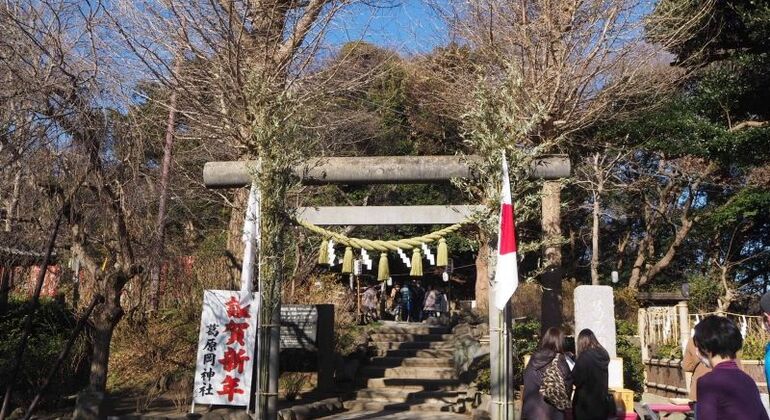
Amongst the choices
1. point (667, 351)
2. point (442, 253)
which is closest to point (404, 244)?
point (442, 253)

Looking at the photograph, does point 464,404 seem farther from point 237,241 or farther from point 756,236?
point 756,236

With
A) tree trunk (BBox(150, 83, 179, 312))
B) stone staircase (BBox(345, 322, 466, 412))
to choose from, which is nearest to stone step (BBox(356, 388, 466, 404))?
stone staircase (BBox(345, 322, 466, 412))

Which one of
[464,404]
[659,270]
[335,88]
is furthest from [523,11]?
[659,270]

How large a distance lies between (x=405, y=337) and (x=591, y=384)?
37.5ft

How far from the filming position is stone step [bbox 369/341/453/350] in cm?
1700

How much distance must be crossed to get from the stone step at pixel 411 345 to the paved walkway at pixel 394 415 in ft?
13.4

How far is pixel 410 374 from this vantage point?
15547 mm

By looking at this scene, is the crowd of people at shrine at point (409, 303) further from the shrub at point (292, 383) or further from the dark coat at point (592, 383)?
the dark coat at point (592, 383)

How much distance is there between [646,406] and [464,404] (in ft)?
15.1

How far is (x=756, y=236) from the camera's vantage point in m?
25.3

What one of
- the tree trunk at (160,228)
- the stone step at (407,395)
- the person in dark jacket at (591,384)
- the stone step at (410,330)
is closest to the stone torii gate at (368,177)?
the person in dark jacket at (591,384)

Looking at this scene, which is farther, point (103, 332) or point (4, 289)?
point (4, 289)

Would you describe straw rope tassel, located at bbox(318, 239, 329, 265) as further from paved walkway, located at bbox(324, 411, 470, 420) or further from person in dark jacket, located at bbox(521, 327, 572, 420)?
paved walkway, located at bbox(324, 411, 470, 420)

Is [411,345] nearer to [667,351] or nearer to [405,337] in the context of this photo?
[405,337]
